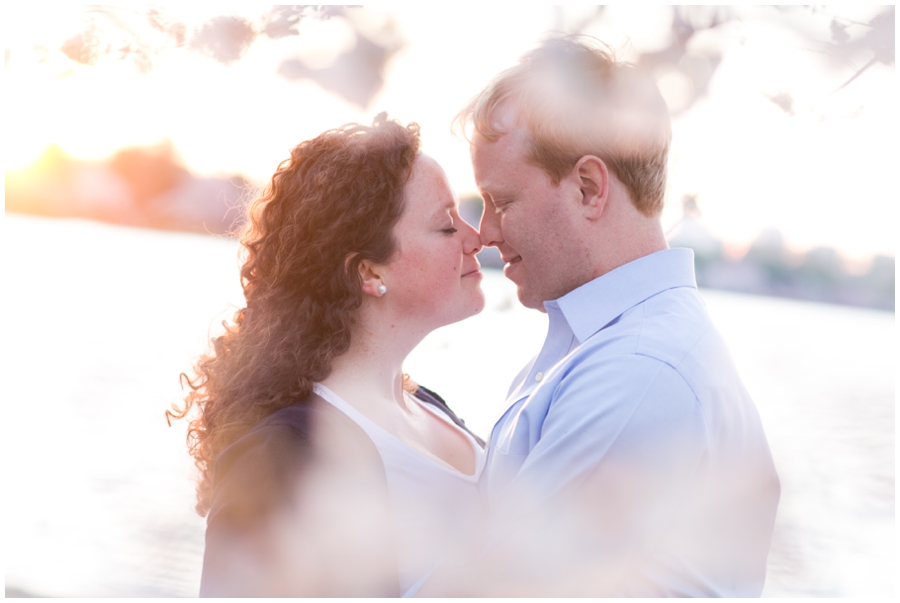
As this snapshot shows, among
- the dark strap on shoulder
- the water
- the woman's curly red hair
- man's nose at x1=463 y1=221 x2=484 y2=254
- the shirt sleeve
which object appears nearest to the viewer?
the shirt sleeve

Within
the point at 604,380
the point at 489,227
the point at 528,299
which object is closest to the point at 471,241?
the point at 489,227

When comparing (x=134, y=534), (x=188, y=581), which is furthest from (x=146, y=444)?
(x=188, y=581)

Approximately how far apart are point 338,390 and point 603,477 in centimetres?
77

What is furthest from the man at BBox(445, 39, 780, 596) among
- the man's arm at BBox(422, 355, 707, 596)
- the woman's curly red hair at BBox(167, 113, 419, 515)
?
the woman's curly red hair at BBox(167, 113, 419, 515)

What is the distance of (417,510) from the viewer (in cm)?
181

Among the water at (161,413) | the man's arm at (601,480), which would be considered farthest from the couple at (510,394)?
the water at (161,413)

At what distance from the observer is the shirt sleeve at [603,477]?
1434 millimetres

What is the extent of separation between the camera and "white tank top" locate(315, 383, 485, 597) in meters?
1.78

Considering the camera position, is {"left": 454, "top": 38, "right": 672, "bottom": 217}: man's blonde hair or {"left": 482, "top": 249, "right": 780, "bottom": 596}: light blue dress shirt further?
{"left": 454, "top": 38, "right": 672, "bottom": 217}: man's blonde hair

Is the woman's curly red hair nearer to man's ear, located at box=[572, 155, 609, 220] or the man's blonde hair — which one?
the man's blonde hair

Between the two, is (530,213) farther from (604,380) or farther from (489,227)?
(604,380)

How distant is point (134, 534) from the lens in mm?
5777

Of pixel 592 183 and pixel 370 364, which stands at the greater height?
pixel 592 183

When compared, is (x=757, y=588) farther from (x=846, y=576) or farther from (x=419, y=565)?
(x=846, y=576)
